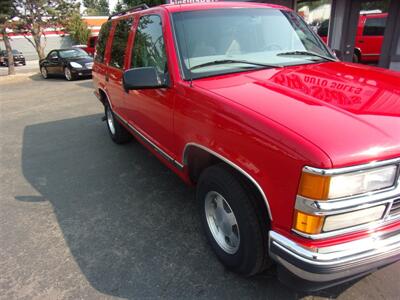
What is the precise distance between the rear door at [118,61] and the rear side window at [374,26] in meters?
8.24

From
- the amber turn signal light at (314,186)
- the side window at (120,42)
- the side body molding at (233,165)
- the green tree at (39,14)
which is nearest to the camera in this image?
the amber turn signal light at (314,186)

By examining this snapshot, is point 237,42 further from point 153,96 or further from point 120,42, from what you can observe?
point 120,42

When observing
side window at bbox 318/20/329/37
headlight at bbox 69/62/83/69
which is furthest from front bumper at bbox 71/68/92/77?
side window at bbox 318/20/329/37

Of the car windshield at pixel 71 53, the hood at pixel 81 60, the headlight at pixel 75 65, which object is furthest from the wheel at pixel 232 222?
the car windshield at pixel 71 53

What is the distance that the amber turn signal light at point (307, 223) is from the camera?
1678 millimetres

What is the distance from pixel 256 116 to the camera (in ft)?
6.28

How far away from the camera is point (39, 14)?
70.1 feet

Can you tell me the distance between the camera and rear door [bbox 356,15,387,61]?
978 centimetres

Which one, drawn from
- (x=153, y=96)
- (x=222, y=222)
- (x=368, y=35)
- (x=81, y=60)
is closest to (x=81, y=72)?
(x=81, y=60)

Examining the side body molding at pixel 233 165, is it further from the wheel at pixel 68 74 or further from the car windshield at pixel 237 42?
the wheel at pixel 68 74

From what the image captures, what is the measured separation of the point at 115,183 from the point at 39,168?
148 cm

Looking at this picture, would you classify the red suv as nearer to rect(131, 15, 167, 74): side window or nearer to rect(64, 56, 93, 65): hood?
rect(131, 15, 167, 74): side window

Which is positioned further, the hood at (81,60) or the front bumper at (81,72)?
the hood at (81,60)

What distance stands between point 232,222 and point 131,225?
125cm
